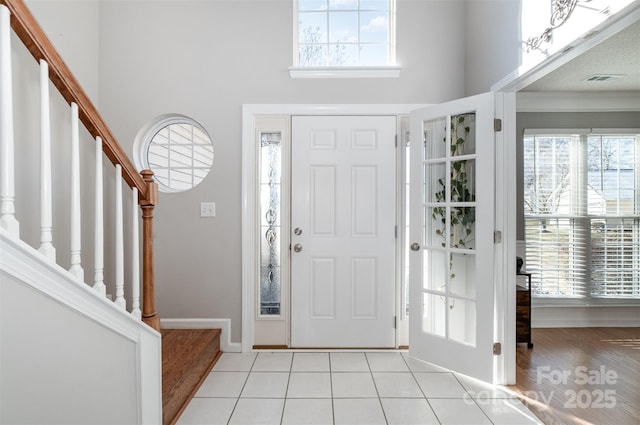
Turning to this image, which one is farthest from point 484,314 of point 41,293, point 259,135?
point 41,293

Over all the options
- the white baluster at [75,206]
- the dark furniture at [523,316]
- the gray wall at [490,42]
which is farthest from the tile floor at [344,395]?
the gray wall at [490,42]

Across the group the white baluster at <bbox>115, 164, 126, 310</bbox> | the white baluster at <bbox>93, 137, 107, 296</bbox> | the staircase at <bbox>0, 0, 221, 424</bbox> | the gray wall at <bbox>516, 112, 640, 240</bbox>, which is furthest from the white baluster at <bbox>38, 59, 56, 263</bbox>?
the gray wall at <bbox>516, 112, 640, 240</bbox>

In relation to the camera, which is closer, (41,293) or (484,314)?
(41,293)

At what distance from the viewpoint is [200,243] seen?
2961 mm

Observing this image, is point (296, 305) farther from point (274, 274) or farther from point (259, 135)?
point (259, 135)

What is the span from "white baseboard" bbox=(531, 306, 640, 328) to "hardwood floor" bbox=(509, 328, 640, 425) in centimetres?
10

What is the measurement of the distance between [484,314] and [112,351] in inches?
88.7

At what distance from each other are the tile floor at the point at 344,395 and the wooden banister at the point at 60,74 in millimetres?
1462

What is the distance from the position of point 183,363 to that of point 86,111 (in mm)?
1691

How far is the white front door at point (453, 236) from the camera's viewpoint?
2414mm

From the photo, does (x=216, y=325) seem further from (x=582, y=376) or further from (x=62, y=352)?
(x=582, y=376)

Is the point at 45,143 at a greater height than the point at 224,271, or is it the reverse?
the point at 45,143

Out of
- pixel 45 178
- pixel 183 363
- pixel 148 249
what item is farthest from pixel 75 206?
pixel 183 363

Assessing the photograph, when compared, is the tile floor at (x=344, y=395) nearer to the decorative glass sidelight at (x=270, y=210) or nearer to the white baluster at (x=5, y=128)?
the decorative glass sidelight at (x=270, y=210)
